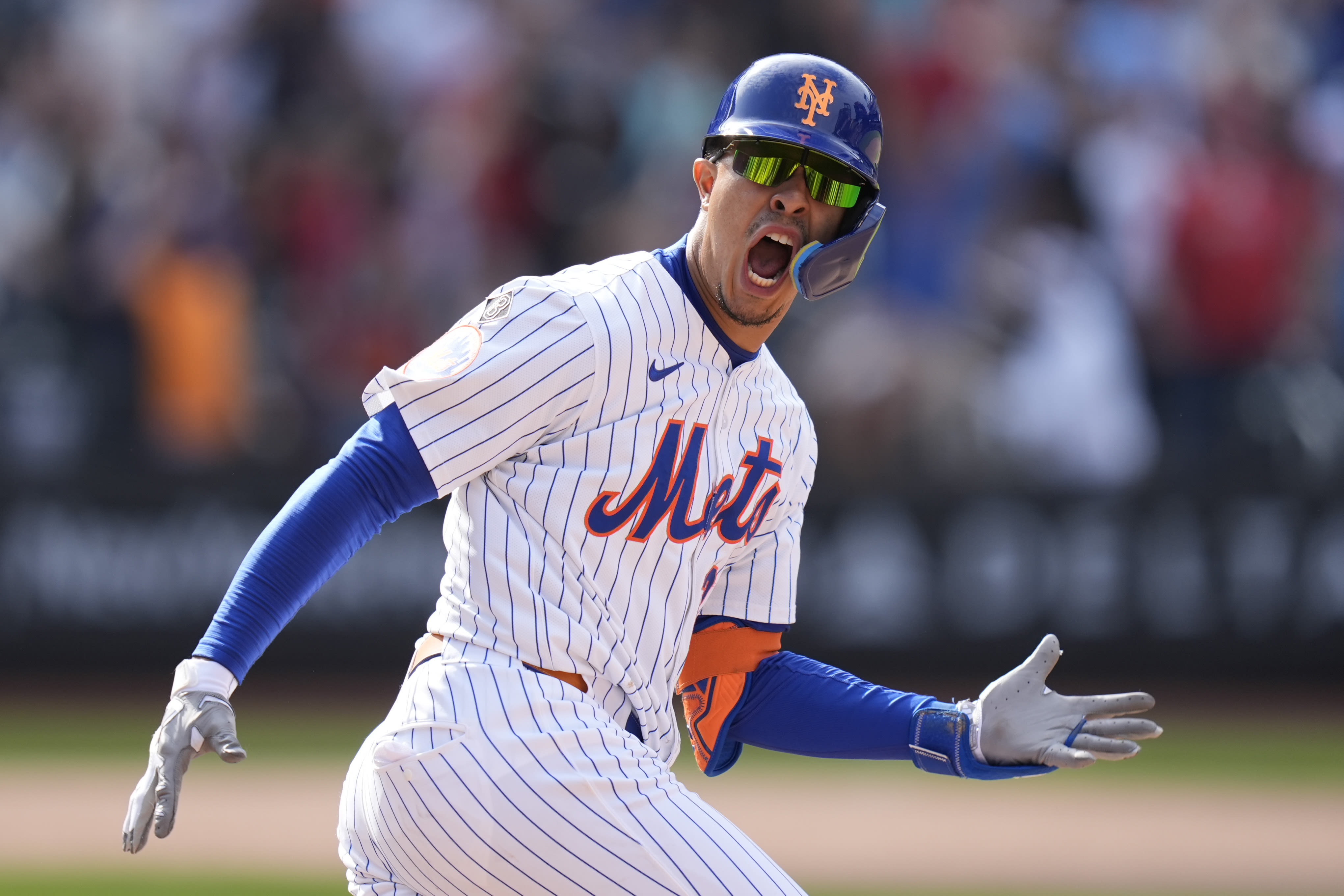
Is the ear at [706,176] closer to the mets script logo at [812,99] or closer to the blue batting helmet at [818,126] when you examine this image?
the blue batting helmet at [818,126]

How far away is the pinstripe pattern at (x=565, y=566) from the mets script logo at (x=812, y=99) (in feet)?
1.08

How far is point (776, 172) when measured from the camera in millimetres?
2600

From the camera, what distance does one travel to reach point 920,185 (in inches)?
339

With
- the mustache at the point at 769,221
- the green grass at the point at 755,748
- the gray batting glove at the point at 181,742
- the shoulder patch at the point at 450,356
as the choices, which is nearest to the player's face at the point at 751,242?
the mustache at the point at 769,221

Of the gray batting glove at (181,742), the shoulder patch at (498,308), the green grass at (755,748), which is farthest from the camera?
the green grass at (755,748)

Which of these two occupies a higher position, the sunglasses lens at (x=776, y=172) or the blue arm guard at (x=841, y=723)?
the sunglasses lens at (x=776, y=172)

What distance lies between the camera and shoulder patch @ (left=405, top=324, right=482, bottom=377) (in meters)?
2.38

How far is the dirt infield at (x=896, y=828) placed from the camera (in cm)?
599

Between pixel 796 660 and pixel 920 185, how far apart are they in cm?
603

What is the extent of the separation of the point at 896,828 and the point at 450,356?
15.7ft

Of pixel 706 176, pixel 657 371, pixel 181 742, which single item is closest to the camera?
pixel 181 742

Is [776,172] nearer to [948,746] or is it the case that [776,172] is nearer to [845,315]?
[948,746]

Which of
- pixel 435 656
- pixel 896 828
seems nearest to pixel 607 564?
pixel 435 656

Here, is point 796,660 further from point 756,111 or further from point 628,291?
point 756,111
